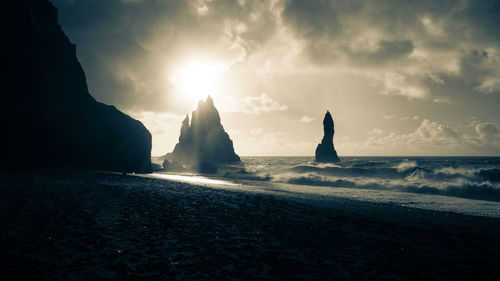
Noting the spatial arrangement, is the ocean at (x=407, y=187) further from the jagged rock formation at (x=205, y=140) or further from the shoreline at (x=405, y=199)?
the jagged rock formation at (x=205, y=140)

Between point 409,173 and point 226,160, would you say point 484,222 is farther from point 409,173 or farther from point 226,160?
point 226,160

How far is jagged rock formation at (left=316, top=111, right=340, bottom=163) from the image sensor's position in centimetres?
11350

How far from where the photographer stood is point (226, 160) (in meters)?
124

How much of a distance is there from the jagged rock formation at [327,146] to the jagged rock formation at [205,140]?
43104mm

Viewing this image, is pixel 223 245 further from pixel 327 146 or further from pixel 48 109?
pixel 327 146

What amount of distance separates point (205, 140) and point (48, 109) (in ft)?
310

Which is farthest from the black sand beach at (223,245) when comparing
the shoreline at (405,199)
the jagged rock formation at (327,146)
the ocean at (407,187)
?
the jagged rock formation at (327,146)

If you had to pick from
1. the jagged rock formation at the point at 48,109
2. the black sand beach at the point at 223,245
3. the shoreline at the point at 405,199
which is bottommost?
the shoreline at the point at 405,199

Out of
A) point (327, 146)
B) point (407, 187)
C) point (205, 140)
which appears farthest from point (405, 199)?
point (205, 140)

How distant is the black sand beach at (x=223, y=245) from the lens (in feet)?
16.7

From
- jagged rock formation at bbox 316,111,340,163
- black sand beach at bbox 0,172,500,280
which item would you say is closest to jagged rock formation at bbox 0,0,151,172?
black sand beach at bbox 0,172,500,280

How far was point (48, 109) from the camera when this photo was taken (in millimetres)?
30344

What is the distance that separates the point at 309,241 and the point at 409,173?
4444 cm

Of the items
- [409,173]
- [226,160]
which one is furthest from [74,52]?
[226,160]
